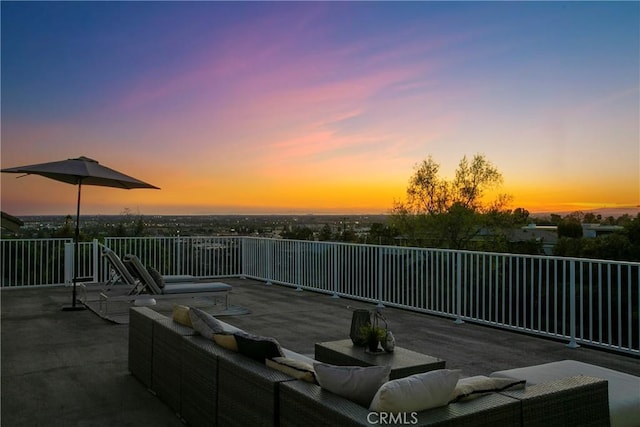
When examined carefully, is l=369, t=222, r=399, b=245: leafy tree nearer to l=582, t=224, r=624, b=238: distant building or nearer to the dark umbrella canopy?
l=582, t=224, r=624, b=238: distant building

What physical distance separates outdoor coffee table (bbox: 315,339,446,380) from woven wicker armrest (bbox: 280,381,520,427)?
3.57 feet

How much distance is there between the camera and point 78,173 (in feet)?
24.8

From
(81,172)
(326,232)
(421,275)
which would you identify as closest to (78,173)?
(81,172)

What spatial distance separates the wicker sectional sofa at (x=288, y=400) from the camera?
1995 mm

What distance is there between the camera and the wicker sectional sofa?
1995 mm

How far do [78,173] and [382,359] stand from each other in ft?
18.8

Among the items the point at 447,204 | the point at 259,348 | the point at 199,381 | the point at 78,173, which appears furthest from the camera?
the point at 447,204

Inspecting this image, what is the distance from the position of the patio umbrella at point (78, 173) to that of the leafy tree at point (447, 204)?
805 inches

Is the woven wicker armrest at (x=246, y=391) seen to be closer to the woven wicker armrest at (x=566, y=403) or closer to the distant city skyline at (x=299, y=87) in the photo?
the woven wicker armrest at (x=566, y=403)

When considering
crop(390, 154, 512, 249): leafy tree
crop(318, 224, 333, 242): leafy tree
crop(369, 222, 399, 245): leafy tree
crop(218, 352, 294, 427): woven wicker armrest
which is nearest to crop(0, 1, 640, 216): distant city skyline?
crop(318, 224, 333, 242): leafy tree

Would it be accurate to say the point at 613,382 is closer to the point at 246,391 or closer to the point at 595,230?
the point at 246,391

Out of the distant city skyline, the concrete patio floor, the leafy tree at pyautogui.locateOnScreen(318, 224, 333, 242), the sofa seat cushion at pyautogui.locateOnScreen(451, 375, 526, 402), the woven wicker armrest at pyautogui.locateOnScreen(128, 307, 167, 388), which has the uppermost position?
the distant city skyline

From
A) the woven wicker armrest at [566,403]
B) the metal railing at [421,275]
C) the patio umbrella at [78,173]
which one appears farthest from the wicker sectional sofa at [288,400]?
the patio umbrella at [78,173]

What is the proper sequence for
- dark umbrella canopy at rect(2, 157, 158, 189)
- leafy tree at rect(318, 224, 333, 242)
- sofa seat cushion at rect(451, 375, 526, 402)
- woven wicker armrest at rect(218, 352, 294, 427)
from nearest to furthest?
sofa seat cushion at rect(451, 375, 526, 402), woven wicker armrest at rect(218, 352, 294, 427), dark umbrella canopy at rect(2, 157, 158, 189), leafy tree at rect(318, 224, 333, 242)
